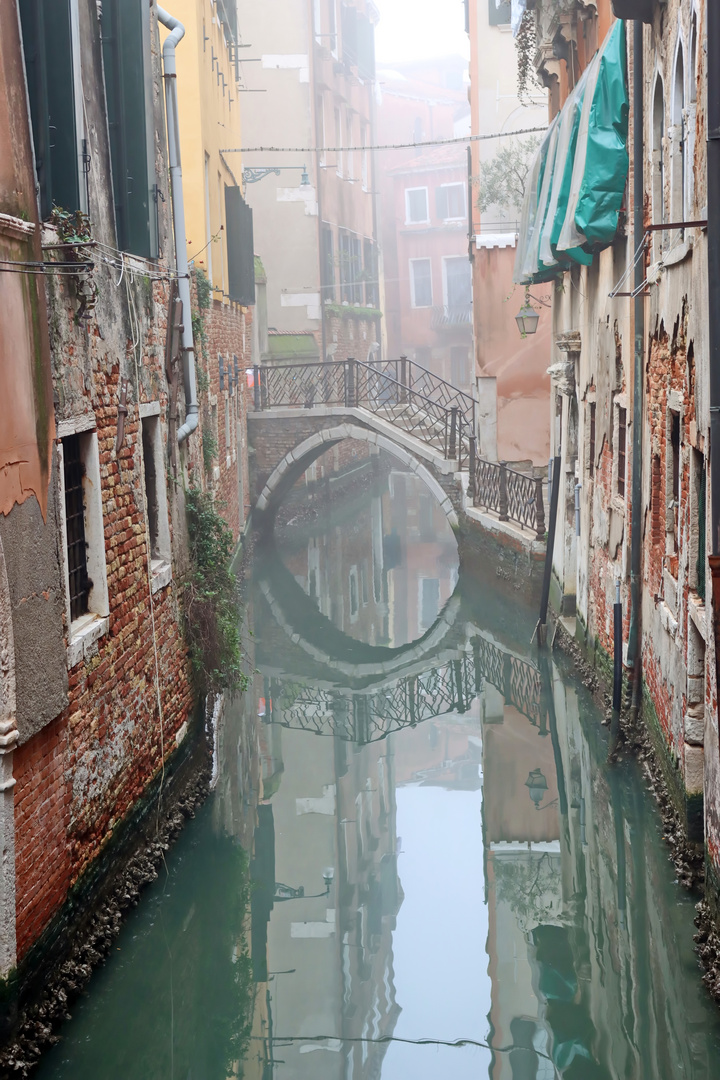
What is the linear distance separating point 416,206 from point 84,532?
30105 mm

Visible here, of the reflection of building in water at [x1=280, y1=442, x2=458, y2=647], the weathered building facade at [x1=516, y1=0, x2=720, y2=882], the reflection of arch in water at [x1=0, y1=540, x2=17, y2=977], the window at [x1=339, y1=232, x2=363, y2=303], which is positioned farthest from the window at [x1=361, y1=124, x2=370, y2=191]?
the reflection of arch in water at [x1=0, y1=540, x2=17, y2=977]

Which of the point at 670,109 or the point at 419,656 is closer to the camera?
the point at 670,109

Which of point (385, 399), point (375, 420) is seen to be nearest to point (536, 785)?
point (375, 420)

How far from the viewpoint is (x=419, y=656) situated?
12.4 m

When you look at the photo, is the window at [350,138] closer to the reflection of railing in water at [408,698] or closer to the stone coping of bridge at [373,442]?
the stone coping of bridge at [373,442]

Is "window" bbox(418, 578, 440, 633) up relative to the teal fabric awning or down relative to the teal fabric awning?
down

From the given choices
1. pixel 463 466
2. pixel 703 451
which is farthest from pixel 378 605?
pixel 703 451

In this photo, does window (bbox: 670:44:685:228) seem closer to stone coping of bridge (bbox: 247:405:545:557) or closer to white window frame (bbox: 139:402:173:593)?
white window frame (bbox: 139:402:173:593)

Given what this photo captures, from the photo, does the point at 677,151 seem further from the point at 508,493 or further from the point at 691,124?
the point at 508,493

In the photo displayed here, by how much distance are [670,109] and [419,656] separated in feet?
22.3

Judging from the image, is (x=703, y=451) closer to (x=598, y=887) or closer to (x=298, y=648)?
(x=598, y=887)

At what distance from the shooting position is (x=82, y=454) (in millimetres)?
5523

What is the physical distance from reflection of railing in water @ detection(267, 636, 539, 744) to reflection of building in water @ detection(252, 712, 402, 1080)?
2.82 ft

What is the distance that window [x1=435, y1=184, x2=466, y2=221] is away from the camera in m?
33.5
